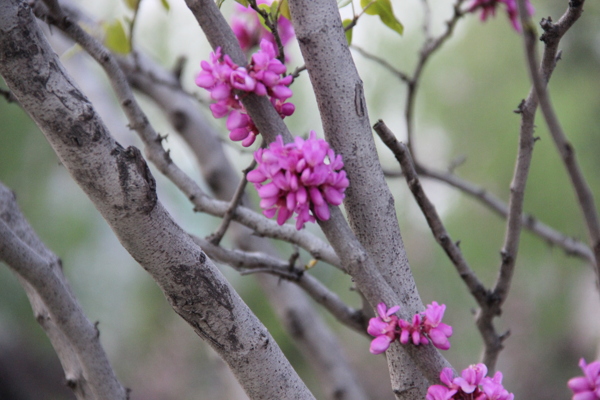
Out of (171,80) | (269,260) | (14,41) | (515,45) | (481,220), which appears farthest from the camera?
(515,45)

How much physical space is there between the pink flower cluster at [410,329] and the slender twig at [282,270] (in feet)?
0.84

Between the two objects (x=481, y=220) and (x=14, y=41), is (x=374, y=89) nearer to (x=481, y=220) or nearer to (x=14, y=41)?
(x=481, y=220)

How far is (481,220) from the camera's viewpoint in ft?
9.54

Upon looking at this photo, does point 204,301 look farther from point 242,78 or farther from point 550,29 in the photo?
point 550,29

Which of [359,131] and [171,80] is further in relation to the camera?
[171,80]

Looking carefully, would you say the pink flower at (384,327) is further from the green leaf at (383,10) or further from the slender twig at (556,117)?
the green leaf at (383,10)

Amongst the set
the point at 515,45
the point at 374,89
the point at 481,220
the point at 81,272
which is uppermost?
the point at 515,45

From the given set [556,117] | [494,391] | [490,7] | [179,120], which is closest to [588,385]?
[494,391]

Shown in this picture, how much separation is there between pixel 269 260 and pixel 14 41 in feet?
1.52

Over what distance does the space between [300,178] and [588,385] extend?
0.30 m

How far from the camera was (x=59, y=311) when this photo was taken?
59 centimetres

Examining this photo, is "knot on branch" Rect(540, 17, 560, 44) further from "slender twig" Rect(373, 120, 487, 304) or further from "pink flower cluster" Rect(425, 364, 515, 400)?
"pink flower cluster" Rect(425, 364, 515, 400)

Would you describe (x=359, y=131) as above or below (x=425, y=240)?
below

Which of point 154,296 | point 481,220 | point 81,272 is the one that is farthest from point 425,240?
point 81,272
